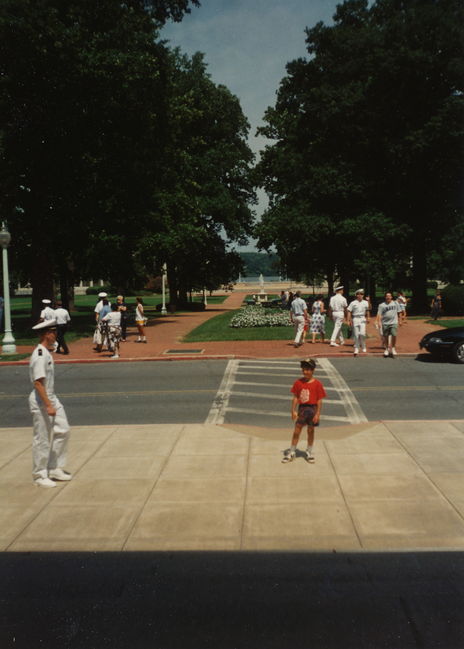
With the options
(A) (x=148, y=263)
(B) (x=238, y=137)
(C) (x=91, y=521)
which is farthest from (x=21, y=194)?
(B) (x=238, y=137)

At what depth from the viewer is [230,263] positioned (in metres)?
58.6

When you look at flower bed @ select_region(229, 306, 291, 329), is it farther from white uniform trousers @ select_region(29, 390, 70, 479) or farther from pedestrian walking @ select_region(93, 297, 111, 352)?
white uniform trousers @ select_region(29, 390, 70, 479)

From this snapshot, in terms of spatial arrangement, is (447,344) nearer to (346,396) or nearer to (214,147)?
(346,396)

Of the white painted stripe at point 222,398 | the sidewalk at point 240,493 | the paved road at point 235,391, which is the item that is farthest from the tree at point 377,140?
the sidewalk at point 240,493

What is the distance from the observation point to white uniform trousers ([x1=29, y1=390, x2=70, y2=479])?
788cm

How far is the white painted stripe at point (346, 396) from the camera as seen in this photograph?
1170 cm

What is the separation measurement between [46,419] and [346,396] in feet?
24.4

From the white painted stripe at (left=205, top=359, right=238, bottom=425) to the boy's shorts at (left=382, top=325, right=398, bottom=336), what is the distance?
4745mm

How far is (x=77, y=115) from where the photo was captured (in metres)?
27.9

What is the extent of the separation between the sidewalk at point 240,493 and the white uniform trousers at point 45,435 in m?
0.32

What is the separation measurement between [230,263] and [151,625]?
54.5 m

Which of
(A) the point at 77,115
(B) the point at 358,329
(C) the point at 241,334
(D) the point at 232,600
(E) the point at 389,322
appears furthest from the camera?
(A) the point at 77,115

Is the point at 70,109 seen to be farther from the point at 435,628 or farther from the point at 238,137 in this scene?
the point at 238,137

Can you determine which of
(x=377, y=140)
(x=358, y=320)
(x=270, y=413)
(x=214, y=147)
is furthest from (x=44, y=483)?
(x=214, y=147)
